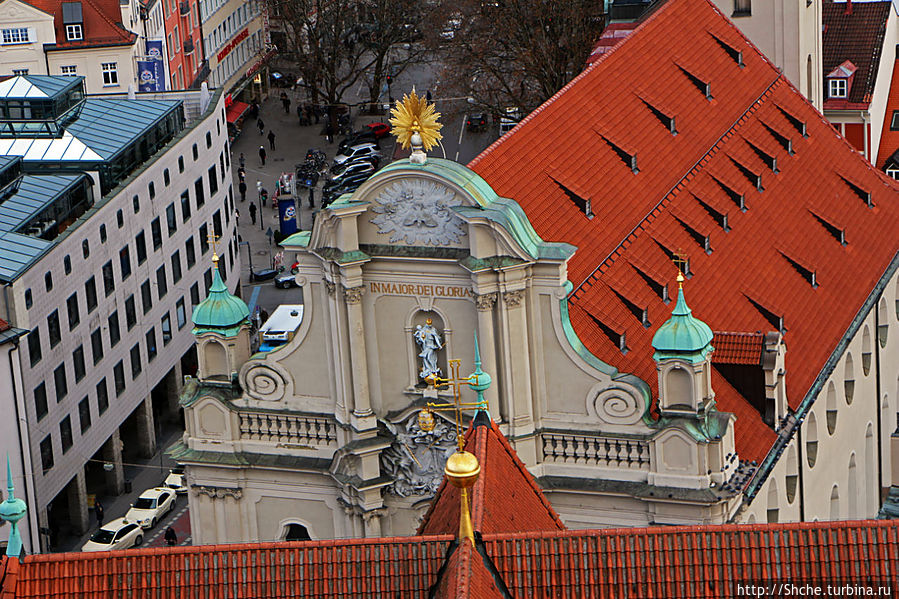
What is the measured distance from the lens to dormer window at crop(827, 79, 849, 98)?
132 m

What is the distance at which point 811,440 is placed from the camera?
8150cm

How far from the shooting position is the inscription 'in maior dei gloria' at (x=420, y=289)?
69.5 m

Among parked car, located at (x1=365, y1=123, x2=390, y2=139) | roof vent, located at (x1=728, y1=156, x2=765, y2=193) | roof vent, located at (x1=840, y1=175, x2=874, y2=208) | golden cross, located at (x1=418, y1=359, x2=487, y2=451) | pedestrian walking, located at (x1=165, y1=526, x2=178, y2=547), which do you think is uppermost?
parked car, located at (x1=365, y1=123, x2=390, y2=139)

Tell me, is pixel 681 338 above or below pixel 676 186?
below

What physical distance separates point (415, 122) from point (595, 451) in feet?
38.2

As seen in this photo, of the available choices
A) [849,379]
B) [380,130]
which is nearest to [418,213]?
[849,379]

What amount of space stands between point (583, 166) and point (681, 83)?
13.7 metres

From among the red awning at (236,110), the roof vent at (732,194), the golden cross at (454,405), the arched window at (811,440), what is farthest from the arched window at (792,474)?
the red awning at (236,110)

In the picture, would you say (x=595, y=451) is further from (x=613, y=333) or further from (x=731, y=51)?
(x=731, y=51)

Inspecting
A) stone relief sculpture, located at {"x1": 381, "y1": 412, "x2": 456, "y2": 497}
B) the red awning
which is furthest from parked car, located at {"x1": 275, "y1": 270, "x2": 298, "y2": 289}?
stone relief sculpture, located at {"x1": 381, "y1": 412, "x2": 456, "y2": 497}

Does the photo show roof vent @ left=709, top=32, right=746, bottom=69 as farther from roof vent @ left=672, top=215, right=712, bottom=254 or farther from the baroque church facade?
roof vent @ left=672, top=215, right=712, bottom=254

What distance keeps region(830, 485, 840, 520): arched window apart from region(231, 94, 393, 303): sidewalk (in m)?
51.8

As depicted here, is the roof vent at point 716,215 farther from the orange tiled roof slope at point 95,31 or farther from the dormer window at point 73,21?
the dormer window at point 73,21

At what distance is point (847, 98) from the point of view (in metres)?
132
